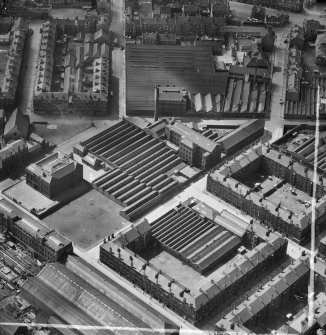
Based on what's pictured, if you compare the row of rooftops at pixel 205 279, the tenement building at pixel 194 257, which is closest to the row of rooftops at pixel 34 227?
the tenement building at pixel 194 257

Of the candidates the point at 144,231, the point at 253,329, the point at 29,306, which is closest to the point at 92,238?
the point at 144,231

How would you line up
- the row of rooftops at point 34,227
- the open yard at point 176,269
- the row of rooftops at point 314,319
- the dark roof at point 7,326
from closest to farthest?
the dark roof at point 7,326 → the row of rooftops at point 314,319 → the open yard at point 176,269 → the row of rooftops at point 34,227

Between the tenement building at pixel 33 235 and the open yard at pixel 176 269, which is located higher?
the tenement building at pixel 33 235

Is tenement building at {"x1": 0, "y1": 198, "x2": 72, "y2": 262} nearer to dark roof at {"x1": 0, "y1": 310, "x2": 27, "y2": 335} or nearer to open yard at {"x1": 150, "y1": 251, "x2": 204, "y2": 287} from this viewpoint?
open yard at {"x1": 150, "y1": 251, "x2": 204, "y2": 287}

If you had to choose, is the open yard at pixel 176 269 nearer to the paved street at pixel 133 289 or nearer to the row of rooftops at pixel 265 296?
the paved street at pixel 133 289

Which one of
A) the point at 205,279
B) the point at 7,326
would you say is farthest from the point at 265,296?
the point at 7,326

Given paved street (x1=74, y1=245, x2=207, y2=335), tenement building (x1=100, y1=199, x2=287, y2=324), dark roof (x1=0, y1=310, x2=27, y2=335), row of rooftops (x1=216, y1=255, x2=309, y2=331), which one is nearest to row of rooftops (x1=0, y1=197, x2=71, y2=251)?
paved street (x1=74, y1=245, x2=207, y2=335)
